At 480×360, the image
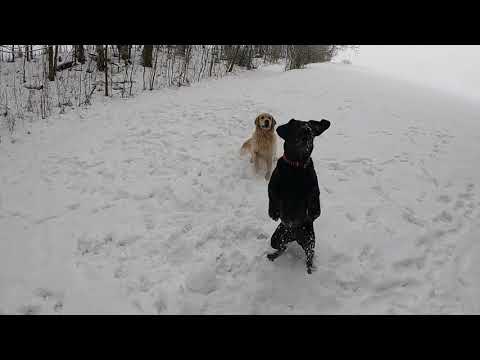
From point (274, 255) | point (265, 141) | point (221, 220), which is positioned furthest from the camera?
point (265, 141)

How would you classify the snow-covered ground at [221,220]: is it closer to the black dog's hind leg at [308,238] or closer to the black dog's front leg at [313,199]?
the black dog's hind leg at [308,238]

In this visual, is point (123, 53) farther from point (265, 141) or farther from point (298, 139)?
point (298, 139)

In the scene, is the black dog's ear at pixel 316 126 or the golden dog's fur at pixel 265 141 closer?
the black dog's ear at pixel 316 126

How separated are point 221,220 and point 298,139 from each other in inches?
69.5

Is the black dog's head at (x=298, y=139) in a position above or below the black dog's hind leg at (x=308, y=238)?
above

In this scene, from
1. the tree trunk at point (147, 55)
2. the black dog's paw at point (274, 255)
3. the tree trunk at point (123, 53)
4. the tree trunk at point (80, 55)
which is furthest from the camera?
the tree trunk at point (123, 53)

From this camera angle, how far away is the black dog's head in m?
2.38

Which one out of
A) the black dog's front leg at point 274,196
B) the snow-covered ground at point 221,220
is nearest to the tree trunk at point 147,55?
the snow-covered ground at point 221,220

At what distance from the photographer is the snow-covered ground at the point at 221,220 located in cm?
265

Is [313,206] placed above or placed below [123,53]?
below

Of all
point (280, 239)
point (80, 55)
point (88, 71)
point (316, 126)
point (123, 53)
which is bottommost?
point (280, 239)

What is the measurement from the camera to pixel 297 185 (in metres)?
2.53

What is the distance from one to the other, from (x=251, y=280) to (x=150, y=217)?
67.1 inches

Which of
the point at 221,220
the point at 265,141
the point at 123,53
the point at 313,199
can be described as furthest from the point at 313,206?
the point at 123,53
